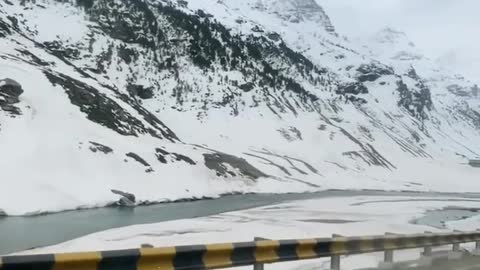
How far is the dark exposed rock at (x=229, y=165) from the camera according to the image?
7244cm

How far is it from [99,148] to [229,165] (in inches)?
834

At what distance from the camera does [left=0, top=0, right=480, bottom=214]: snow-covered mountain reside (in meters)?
54.0

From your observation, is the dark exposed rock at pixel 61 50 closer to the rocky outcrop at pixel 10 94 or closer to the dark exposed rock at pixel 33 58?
the dark exposed rock at pixel 33 58

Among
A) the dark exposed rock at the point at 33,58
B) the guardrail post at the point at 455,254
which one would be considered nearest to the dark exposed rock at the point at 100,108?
the dark exposed rock at the point at 33,58

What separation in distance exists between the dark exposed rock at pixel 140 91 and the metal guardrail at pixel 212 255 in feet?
336

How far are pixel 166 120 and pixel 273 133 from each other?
24.6 metres

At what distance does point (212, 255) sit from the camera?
7777 mm

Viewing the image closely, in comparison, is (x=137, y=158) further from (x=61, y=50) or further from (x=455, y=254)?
(x=455, y=254)

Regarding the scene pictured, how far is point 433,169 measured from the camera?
472ft

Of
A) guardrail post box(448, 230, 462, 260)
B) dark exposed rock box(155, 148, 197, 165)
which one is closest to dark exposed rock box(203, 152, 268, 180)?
dark exposed rock box(155, 148, 197, 165)

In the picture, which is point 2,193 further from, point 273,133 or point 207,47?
point 207,47

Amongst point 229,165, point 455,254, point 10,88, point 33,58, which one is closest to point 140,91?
point 33,58

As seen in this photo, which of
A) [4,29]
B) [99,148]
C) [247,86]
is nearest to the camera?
[99,148]

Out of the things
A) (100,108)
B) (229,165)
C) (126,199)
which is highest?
(100,108)
